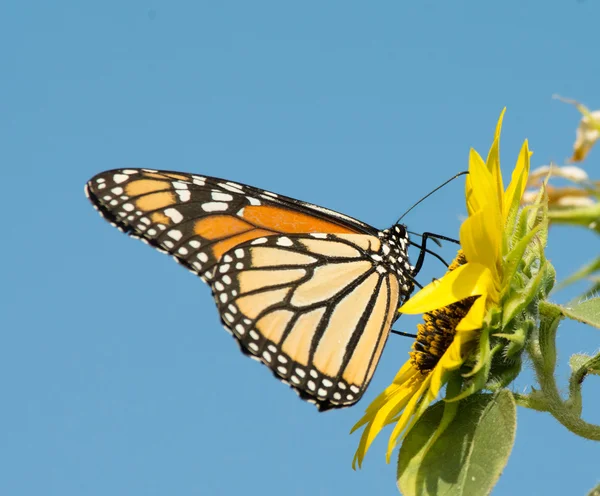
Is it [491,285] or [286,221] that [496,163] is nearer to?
[491,285]

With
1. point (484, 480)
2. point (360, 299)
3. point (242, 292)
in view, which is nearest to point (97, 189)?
point (242, 292)

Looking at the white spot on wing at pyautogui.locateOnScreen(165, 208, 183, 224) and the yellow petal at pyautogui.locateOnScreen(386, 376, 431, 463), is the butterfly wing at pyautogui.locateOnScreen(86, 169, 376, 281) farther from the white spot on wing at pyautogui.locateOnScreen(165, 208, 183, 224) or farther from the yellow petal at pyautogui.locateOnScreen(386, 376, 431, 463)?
the yellow petal at pyautogui.locateOnScreen(386, 376, 431, 463)

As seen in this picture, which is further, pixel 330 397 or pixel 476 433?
pixel 330 397

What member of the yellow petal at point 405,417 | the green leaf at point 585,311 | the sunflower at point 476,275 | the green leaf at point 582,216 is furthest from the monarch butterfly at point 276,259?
the green leaf at point 582,216

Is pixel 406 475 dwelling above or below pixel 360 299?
below

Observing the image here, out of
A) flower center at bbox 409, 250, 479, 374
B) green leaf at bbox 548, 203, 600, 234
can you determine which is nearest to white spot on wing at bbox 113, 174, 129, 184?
flower center at bbox 409, 250, 479, 374

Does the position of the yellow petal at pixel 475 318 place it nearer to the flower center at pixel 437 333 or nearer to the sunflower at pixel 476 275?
the sunflower at pixel 476 275

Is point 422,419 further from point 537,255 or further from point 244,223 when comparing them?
point 244,223
